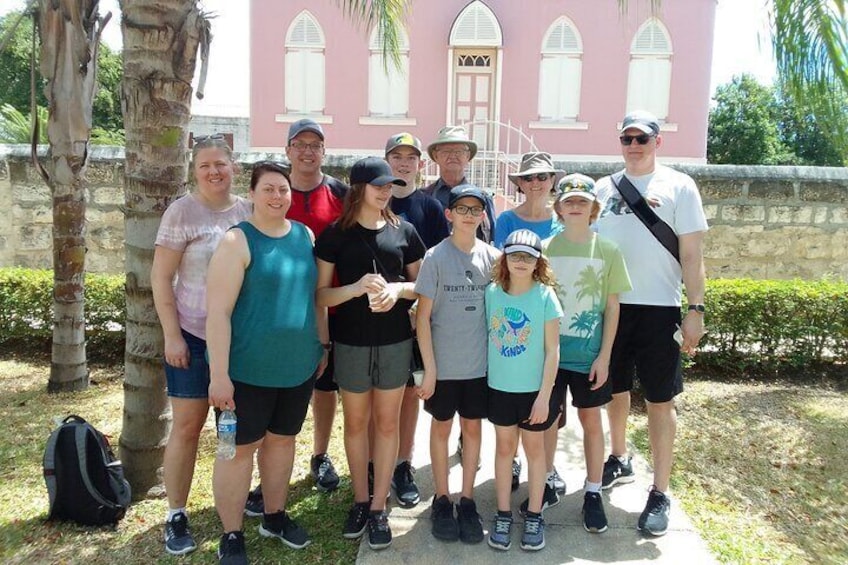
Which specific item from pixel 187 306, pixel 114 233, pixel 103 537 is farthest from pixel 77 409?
pixel 114 233

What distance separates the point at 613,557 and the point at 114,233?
24.2 feet

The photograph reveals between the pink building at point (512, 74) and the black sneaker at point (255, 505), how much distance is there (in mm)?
13591

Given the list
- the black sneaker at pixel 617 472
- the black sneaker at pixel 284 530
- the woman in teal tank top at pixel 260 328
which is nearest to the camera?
the woman in teal tank top at pixel 260 328

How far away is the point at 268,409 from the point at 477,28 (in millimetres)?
14969

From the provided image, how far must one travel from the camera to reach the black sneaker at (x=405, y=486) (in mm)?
3660

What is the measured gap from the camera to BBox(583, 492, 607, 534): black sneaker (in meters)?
3.37

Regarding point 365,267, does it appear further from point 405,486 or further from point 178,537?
point 178,537

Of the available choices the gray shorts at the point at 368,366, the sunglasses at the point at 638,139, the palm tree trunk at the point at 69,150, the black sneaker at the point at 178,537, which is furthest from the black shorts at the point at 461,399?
the palm tree trunk at the point at 69,150

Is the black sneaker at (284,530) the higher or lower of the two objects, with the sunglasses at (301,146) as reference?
lower

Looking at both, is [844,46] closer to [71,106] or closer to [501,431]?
[501,431]

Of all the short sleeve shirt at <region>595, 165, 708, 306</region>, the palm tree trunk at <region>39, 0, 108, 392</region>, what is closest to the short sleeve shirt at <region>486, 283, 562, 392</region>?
the short sleeve shirt at <region>595, 165, 708, 306</region>

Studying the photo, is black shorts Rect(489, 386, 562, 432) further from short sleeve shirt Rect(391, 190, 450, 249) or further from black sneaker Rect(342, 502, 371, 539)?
short sleeve shirt Rect(391, 190, 450, 249)

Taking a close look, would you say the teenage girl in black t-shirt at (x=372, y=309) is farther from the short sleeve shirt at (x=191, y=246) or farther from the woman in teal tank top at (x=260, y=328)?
the short sleeve shirt at (x=191, y=246)

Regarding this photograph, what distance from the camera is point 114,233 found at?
8.30 meters
